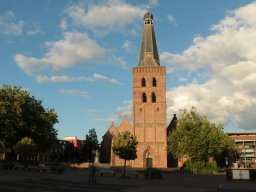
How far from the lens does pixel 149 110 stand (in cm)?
6375

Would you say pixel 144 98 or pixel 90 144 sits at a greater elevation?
pixel 144 98

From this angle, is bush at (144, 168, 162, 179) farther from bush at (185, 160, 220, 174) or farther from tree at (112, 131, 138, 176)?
bush at (185, 160, 220, 174)

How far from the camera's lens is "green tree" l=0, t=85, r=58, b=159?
150 ft

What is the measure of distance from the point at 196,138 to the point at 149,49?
25433 mm

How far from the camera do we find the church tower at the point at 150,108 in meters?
61.6

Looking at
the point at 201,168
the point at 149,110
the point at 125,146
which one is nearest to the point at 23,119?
the point at 125,146

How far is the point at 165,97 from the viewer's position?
64.2 m

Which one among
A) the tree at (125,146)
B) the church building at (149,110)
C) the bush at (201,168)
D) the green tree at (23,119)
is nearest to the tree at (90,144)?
the church building at (149,110)

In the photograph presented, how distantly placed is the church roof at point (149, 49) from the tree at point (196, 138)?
57.7ft

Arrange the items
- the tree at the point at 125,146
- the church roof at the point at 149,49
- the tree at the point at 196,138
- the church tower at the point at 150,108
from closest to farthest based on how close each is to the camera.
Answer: the tree at the point at 125,146, the tree at the point at 196,138, the church tower at the point at 150,108, the church roof at the point at 149,49

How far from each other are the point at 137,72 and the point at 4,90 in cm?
2758

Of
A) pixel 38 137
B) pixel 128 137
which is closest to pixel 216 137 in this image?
pixel 128 137

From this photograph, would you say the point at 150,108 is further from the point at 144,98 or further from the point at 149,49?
the point at 149,49

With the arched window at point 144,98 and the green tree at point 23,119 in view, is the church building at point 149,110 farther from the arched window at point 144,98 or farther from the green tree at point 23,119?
the green tree at point 23,119
